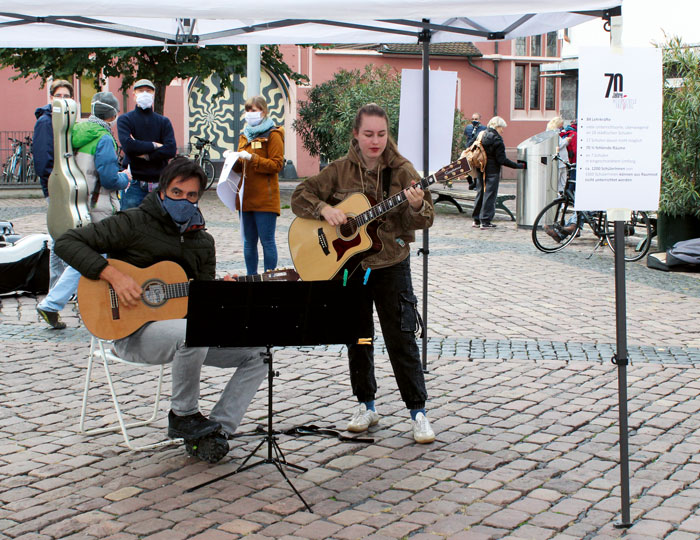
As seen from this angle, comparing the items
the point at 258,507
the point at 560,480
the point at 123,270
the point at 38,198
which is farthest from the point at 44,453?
the point at 38,198

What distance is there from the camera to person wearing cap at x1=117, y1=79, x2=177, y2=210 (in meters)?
9.07

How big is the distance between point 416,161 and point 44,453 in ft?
10.2

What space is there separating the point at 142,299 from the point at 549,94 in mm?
35076

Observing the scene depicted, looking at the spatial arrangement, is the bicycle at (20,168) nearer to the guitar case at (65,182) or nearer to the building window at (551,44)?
the guitar case at (65,182)

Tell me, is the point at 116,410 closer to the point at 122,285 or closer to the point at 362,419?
the point at 122,285

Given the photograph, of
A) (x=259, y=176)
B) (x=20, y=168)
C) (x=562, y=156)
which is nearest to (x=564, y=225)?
(x=562, y=156)

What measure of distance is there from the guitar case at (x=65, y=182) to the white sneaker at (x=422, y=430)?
157 inches

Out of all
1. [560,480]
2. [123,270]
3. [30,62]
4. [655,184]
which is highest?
[30,62]

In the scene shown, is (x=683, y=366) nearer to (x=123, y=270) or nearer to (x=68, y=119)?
(x=123, y=270)

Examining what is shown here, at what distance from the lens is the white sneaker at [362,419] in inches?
207

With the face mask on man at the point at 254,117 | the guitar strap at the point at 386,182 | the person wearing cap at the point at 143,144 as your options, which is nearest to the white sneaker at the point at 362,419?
the guitar strap at the point at 386,182

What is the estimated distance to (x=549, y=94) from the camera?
124 feet

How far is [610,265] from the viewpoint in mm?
11555

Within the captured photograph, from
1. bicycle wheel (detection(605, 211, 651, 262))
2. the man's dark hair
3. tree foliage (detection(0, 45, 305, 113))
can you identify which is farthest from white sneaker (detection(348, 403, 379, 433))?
tree foliage (detection(0, 45, 305, 113))
